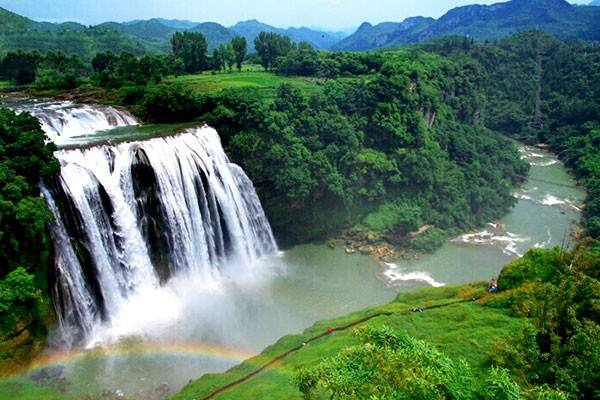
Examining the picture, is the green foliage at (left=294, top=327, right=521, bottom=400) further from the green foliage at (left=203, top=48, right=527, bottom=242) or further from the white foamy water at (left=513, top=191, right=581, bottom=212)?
the white foamy water at (left=513, top=191, right=581, bottom=212)

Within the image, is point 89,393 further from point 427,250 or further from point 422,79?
point 422,79

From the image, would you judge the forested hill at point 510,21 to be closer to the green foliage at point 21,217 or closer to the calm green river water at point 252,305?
the calm green river water at point 252,305

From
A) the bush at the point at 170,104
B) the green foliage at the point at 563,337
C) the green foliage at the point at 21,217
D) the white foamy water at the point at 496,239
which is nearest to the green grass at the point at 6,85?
the bush at the point at 170,104

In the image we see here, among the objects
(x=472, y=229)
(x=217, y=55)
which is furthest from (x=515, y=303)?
(x=217, y=55)

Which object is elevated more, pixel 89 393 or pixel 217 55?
pixel 217 55

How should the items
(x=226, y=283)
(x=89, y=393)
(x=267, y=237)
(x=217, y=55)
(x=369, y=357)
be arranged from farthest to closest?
(x=217, y=55)
(x=267, y=237)
(x=226, y=283)
(x=89, y=393)
(x=369, y=357)

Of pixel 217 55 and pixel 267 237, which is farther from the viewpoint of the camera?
pixel 217 55
